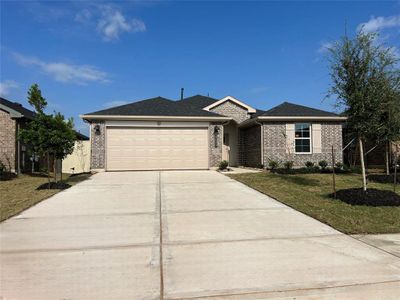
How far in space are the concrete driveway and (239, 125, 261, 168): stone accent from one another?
34.7ft

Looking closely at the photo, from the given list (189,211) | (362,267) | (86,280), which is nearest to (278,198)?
(189,211)

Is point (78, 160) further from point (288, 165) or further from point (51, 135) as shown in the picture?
point (288, 165)

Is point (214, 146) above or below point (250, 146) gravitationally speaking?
below

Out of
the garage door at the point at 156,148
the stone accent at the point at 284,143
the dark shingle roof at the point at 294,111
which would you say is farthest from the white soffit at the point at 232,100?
the garage door at the point at 156,148

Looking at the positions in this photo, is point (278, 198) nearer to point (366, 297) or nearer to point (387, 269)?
point (387, 269)

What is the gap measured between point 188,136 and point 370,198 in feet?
34.0

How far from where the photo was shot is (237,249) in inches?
210

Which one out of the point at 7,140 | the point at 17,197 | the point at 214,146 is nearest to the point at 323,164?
the point at 214,146

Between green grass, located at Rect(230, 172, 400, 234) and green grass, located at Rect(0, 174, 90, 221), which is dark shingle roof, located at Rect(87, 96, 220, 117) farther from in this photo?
green grass, located at Rect(230, 172, 400, 234)

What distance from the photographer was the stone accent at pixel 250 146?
62.9 feet

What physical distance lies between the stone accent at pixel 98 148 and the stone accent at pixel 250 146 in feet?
27.3

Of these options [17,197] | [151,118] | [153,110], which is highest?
[153,110]

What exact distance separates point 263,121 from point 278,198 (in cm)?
935

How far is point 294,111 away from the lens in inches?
758
